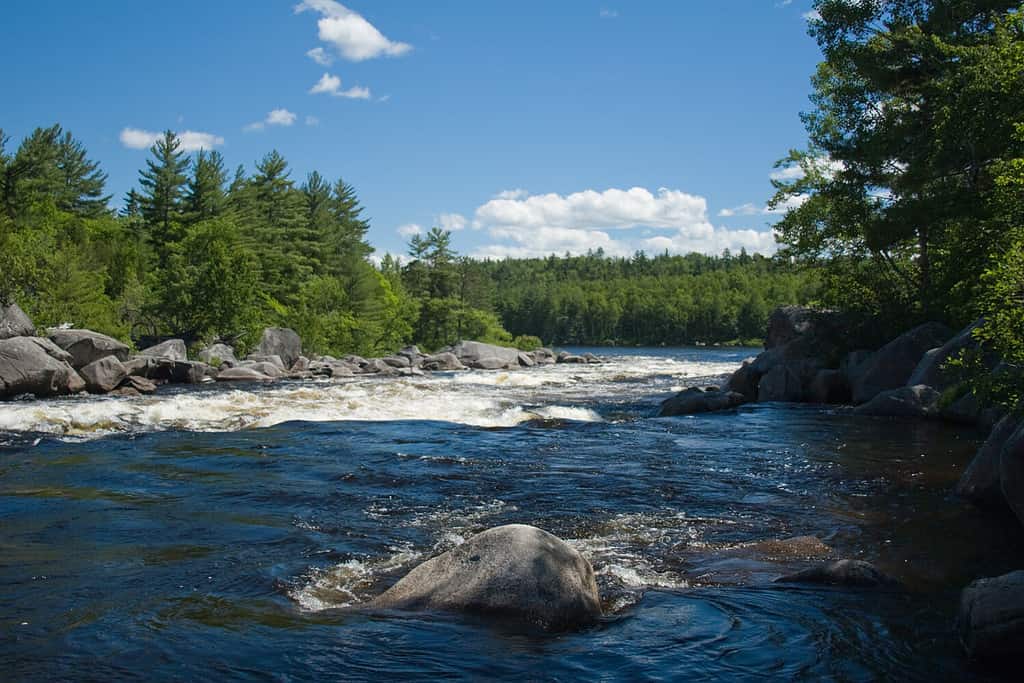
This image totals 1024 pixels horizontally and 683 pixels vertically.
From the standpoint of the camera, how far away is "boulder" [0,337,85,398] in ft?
73.8

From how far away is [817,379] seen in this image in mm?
23578

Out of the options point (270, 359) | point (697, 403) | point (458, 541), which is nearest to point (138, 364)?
point (270, 359)

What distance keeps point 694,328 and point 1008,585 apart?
120 meters

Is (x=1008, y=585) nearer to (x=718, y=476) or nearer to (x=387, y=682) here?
(x=387, y=682)

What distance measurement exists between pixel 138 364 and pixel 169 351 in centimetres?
624

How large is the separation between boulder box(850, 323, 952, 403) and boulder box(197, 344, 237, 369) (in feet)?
84.5

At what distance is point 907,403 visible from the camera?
1791 centimetres

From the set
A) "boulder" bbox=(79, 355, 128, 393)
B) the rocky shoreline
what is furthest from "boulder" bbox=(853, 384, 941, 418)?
"boulder" bbox=(79, 355, 128, 393)

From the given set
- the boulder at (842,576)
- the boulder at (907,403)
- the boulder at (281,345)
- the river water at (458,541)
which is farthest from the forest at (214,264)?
the boulder at (842,576)

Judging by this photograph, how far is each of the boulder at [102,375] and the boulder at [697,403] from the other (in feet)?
58.7

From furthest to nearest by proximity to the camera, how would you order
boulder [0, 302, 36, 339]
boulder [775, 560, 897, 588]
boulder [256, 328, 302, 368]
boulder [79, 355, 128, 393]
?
boulder [256, 328, 302, 368] < boulder [0, 302, 36, 339] < boulder [79, 355, 128, 393] < boulder [775, 560, 897, 588]

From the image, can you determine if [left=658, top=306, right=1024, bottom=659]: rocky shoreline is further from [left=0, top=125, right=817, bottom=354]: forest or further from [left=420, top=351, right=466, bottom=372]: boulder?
[left=420, top=351, right=466, bottom=372]: boulder

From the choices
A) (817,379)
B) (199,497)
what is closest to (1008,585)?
(199,497)

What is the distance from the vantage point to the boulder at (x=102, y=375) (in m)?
25.1
